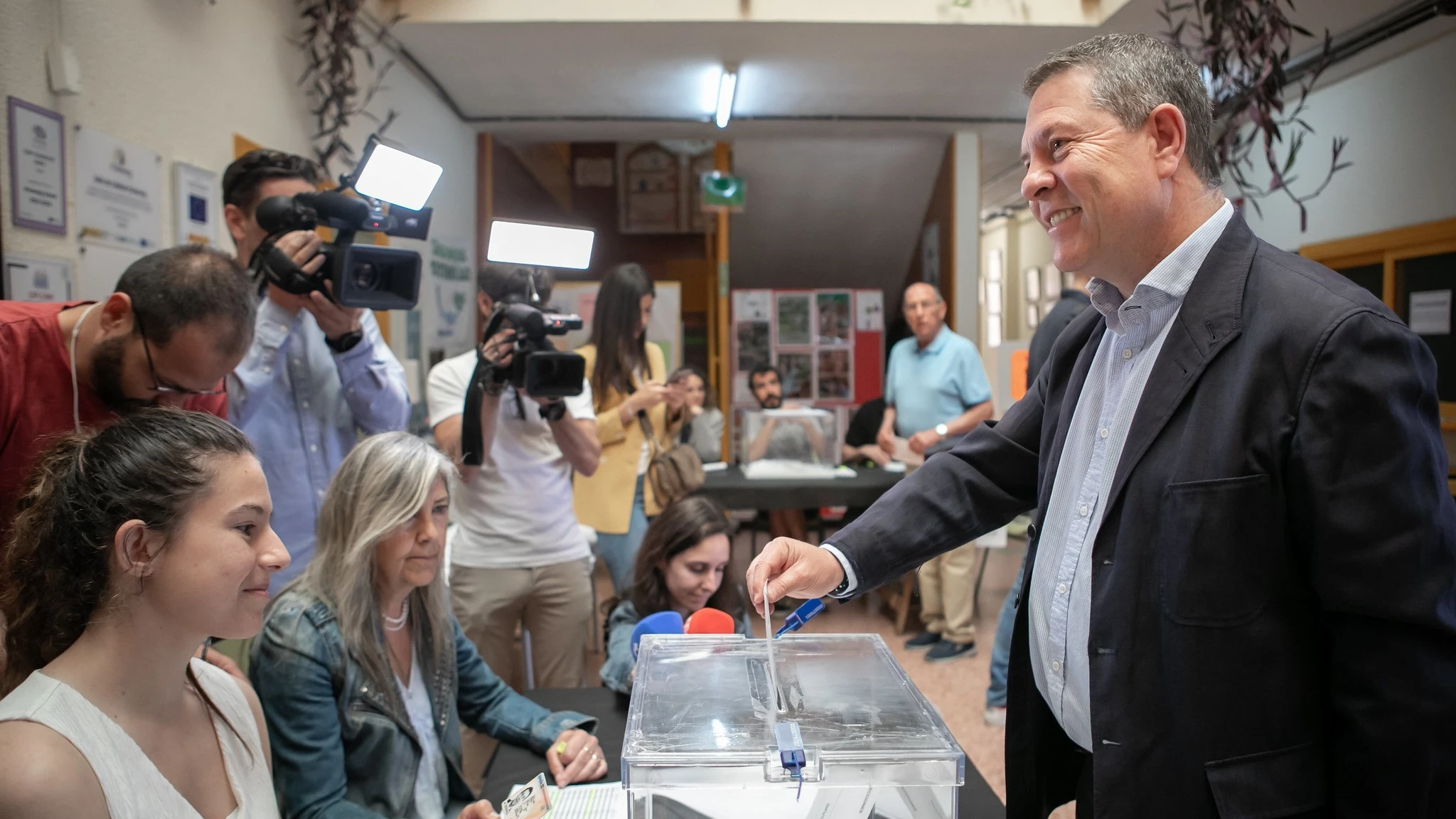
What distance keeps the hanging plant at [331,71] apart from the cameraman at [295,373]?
1396mm

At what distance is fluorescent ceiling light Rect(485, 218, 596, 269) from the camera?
2205 millimetres

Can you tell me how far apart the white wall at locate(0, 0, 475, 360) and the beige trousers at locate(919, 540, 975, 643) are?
3.06 m

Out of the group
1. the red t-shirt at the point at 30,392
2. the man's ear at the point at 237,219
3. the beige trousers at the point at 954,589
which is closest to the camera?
the red t-shirt at the point at 30,392

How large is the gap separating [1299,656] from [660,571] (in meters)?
1.56

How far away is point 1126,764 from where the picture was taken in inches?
38.6

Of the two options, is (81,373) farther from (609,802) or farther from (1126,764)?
(1126,764)

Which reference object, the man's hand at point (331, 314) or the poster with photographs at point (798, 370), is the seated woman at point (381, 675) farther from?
the poster with photographs at point (798, 370)

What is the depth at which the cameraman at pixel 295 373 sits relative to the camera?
6.00ft

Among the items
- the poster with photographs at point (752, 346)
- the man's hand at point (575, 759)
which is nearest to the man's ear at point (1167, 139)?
the man's hand at point (575, 759)

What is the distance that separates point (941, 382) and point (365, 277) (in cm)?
292

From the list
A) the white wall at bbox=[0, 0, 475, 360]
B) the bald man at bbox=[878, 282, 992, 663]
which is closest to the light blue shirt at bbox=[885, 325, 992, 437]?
the bald man at bbox=[878, 282, 992, 663]

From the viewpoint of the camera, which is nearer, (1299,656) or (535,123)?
(1299,656)

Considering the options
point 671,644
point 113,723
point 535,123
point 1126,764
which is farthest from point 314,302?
point 535,123

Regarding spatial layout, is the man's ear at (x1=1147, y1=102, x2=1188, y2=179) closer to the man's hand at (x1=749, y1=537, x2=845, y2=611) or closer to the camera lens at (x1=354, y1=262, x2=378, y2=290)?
the man's hand at (x1=749, y1=537, x2=845, y2=611)
